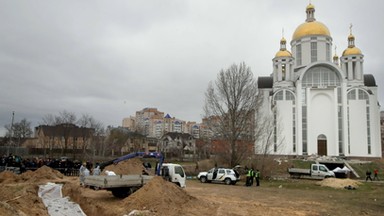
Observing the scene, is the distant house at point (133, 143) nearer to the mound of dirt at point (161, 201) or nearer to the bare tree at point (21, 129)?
the bare tree at point (21, 129)

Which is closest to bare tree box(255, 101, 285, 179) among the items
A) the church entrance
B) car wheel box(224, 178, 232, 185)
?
the church entrance

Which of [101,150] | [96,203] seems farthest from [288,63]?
[96,203]

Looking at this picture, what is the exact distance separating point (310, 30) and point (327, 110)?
15.8 meters

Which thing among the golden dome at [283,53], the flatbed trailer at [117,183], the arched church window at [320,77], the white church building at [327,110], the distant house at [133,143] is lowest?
the flatbed trailer at [117,183]

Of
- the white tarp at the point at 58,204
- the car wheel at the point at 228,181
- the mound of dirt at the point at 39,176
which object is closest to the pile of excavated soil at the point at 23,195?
the mound of dirt at the point at 39,176

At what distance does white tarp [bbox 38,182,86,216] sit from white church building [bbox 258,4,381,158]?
40054 mm

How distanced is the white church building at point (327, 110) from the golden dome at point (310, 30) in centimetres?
463

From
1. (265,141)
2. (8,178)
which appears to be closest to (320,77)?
(265,141)

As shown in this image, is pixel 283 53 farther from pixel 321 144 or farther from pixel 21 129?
pixel 21 129

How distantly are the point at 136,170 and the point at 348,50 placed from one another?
46.9 m

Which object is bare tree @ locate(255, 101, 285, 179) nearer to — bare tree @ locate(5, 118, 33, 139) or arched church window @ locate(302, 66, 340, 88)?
arched church window @ locate(302, 66, 340, 88)

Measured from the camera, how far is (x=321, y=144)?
5322 centimetres

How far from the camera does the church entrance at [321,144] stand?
52.9 metres

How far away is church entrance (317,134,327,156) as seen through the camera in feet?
174
